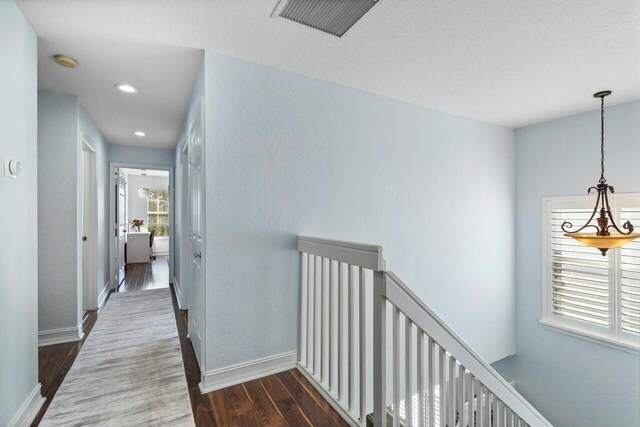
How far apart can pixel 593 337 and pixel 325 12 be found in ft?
13.9

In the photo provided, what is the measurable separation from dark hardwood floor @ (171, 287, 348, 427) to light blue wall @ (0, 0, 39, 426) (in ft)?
3.14

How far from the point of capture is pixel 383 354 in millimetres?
1513

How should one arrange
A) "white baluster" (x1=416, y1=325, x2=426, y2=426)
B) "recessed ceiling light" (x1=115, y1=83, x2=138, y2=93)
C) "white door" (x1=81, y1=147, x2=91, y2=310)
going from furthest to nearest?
1. "white door" (x1=81, y1=147, x2=91, y2=310)
2. "recessed ceiling light" (x1=115, y1=83, x2=138, y2=93)
3. "white baluster" (x1=416, y1=325, x2=426, y2=426)

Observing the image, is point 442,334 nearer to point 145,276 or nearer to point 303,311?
point 303,311

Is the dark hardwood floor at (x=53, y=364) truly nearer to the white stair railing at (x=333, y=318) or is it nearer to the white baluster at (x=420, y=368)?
the white stair railing at (x=333, y=318)

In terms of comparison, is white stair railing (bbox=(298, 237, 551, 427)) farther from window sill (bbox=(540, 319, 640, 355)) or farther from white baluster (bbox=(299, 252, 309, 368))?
window sill (bbox=(540, 319, 640, 355))

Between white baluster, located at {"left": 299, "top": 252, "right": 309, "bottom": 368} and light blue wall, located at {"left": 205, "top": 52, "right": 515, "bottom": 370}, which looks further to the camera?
white baluster, located at {"left": 299, "top": 252, "right": 309, "bottom": 368}

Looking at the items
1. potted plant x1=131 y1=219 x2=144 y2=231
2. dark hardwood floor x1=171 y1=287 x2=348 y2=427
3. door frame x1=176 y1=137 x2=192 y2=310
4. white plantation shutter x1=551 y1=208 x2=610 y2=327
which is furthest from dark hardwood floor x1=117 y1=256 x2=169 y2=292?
white plantation shutter x1=551 y1=208 x2=610 y2=327

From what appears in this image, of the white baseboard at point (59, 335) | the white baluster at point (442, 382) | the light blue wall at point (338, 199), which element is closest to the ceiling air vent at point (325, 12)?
the light blue wall at point (338, 199)

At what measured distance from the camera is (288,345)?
2418 mm

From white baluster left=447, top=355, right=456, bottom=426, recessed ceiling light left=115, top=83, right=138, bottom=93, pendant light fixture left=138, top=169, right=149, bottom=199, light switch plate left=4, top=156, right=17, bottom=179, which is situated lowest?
white baluster left=447, top=355, right=456, bottom=426

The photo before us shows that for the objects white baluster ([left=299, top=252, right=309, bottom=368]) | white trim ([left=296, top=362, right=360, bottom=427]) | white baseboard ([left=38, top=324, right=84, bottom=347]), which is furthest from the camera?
white baseboard ([left=38, top=324, right=84, bottom=347])

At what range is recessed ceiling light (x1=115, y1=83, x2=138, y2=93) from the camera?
274 cm

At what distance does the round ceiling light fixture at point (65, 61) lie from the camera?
2260 millimetres
